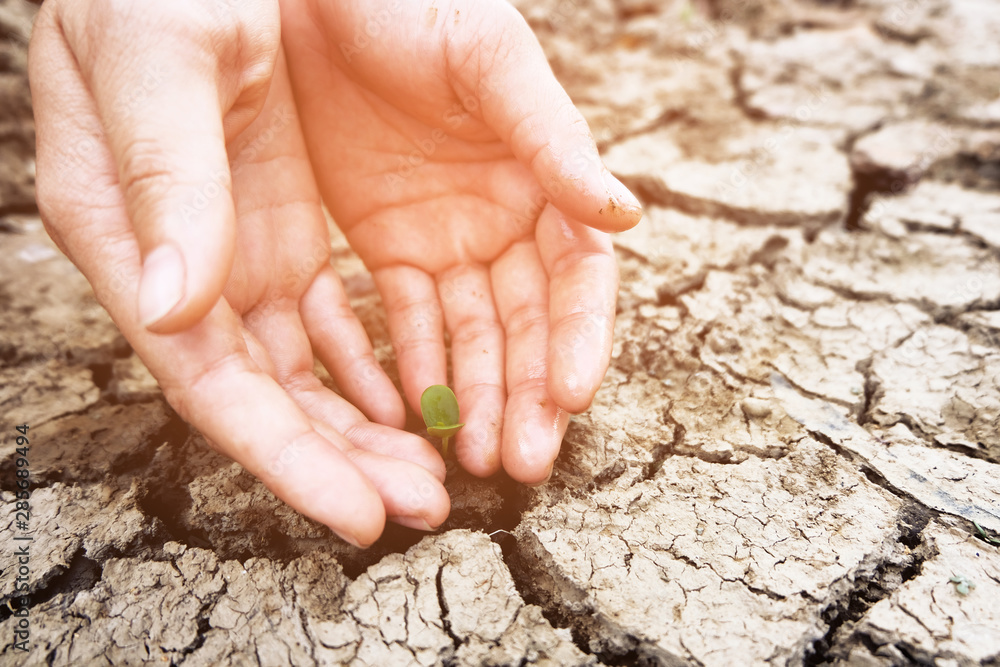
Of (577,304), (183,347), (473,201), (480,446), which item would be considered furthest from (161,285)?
(473,201)

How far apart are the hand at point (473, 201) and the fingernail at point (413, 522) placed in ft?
0.64

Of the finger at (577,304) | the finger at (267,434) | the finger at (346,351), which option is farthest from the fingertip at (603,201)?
the finger at (267,434)

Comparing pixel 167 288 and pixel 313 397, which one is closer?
pixel 167 288

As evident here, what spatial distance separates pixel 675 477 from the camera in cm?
147

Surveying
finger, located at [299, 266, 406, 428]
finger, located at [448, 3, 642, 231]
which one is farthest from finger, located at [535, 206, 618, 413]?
finger, located at [299, 266, 406, 428]

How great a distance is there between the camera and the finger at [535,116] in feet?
4.49

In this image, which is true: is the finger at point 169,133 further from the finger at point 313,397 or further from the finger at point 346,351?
the finger at point 346,351

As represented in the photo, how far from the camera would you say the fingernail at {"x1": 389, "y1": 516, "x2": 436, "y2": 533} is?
123cm

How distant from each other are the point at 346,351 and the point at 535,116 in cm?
79

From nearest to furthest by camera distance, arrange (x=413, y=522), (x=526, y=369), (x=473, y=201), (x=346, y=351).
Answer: (x=413, y=522) → (x=526, y=369) → (x=346, y=351) → (x=473, y=201)

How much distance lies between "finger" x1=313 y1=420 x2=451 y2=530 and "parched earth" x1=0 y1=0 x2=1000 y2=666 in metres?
0.15

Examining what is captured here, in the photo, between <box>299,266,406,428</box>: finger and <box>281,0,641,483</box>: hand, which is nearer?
<box>281,0,641,483</box>: hand

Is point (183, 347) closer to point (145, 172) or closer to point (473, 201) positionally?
point (145, 172)

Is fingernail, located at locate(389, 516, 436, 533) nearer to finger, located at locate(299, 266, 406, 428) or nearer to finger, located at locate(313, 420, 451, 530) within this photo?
finger, located at locate(313, 420, 451, 530)
